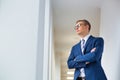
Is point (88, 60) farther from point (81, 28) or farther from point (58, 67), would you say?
point (58, 67)

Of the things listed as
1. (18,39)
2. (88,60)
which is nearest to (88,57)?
(88,60)

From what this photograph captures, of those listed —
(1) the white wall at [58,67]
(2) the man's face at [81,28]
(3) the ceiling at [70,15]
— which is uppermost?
(3) the ceiling at [70,15]

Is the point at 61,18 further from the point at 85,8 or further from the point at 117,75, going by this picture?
the point at 117,75

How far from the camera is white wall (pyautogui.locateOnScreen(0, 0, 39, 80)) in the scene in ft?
5.12

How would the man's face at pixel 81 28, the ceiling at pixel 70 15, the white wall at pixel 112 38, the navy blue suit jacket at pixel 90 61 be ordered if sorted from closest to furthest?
1. the navy blue suit jacket at pixel 90 61
2. the man's face at pixel 81 28
3. the white wall at pixel 112 38
4. the ceiling at pixel 70 15

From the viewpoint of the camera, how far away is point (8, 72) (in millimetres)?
1559

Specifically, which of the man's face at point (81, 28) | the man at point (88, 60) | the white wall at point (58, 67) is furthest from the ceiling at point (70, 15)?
the man at point (88, 60)

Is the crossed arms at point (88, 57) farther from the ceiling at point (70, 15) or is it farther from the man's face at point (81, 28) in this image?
the ceiling at point (70, 15)

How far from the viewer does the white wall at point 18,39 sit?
1561 millimetres

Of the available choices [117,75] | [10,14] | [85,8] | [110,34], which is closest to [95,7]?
[85,8]

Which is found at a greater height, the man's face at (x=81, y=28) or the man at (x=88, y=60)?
the man's face at (x=81, y=28)

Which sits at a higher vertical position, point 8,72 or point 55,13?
point 55,13

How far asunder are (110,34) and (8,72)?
211 cm

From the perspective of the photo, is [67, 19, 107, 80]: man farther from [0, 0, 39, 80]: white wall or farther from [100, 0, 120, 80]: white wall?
[0, 0, 39, 80]: white wall
